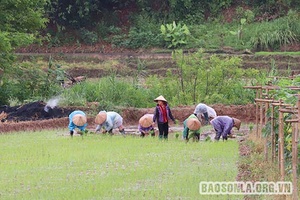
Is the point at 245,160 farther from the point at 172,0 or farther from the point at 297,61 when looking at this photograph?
the point at 172,0

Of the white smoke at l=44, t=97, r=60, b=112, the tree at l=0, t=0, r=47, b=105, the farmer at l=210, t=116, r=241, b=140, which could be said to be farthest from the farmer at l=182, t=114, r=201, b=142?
the tree at l=0, t=0, r=47, b=105

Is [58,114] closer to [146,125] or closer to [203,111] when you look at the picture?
[146,125]

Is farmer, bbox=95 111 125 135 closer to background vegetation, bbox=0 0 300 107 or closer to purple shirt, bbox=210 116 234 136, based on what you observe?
purple shirt, bbox=210 116 234 136

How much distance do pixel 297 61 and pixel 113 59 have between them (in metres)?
9.76

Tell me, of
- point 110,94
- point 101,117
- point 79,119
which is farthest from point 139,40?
point 79,119

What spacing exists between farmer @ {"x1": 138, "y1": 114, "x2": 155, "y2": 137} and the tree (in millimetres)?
6933

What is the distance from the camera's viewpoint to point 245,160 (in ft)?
48.5

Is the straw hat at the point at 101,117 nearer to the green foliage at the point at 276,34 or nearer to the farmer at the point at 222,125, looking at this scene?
the farmer at the point at 222,125

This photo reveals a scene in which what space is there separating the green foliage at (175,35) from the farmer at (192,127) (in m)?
24.6

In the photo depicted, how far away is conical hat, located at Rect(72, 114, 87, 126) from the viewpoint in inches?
739

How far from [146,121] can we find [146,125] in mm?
115

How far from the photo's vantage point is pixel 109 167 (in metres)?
14.1

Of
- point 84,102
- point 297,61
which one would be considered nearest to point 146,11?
point 297,61

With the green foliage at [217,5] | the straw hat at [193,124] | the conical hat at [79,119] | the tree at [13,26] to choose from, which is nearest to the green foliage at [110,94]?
the tree at [13,26]
